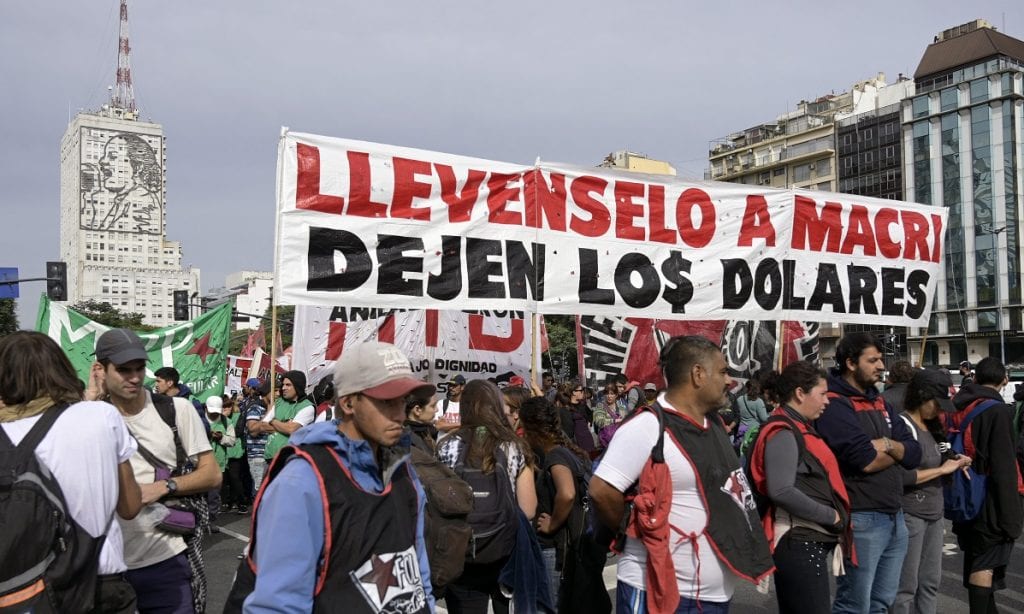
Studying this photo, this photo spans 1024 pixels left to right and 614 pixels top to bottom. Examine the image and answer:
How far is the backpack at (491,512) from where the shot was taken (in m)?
4.49

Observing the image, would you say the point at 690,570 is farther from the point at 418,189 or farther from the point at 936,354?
the point at 936,354

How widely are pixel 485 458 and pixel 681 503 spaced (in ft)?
4.28

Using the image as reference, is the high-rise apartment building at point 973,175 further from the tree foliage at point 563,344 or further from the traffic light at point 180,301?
the traffic light at point 180,301

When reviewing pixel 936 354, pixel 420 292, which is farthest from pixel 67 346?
pixel 936 354

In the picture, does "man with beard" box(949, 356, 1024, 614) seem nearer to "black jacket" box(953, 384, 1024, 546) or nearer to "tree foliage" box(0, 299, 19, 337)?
Answer: "black jacket" box(953, 384, 1024, 546)

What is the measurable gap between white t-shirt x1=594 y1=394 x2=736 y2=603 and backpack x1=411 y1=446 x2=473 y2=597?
66 centimetres

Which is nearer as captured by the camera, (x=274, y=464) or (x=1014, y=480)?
(x=274, y=464)

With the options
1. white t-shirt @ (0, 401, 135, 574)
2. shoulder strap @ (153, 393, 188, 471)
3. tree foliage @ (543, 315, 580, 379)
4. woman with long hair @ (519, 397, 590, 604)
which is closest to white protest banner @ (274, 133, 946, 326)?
woman with long hair @ (519, 397, 590, 604)

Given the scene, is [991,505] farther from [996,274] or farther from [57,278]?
[996,274]

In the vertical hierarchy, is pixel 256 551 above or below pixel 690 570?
above

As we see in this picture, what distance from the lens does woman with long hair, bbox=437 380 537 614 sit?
180 inches

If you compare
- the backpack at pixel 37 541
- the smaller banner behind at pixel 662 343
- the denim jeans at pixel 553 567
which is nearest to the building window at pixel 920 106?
the smaller banner behind at pixel 662 343

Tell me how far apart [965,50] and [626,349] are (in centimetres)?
7062

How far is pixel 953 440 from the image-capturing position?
5859 millimetres
